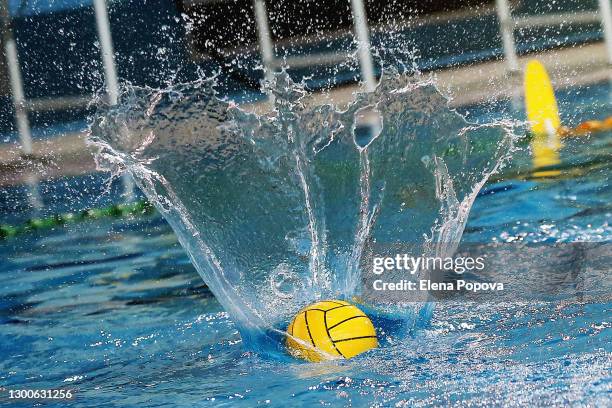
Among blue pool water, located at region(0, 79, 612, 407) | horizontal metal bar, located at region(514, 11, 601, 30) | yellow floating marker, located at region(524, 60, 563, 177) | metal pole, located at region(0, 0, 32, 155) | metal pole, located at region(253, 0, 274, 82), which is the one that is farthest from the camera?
metal pole, located at region(253, 0, 274, 82)

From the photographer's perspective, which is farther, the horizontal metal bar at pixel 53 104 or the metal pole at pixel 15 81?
the horizontal metal bar at pixel 53 104

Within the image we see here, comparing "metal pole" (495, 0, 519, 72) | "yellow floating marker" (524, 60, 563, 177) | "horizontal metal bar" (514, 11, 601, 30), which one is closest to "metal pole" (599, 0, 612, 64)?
"horizontal metal bar" (514, 11, 601, 30)

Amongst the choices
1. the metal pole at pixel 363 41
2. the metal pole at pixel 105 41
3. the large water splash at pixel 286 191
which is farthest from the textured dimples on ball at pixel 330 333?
the metal pole at pixel 105 41

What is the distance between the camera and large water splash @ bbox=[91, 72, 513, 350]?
11.7 feet

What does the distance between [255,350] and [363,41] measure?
507 cm

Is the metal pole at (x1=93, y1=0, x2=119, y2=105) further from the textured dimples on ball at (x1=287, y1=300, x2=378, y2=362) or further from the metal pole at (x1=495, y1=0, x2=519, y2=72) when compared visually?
the textured dimples on ball at (x1=287, y1=300, x2=378, y2=362)

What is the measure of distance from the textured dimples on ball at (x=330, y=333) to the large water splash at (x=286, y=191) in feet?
0.87

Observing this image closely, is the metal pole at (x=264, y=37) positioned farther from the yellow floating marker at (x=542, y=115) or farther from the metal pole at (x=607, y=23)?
the metal pole at (x=607, y=23)

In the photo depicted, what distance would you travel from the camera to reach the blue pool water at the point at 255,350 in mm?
2520

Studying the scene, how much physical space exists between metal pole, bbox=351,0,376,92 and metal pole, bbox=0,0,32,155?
3062mm

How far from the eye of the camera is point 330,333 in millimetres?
2869

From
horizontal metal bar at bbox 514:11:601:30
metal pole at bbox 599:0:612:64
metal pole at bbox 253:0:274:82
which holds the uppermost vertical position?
metal pole at bbox 253:0:274:82

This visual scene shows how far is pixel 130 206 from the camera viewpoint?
6.86m

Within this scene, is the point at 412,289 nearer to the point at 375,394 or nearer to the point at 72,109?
the point at 375,394
